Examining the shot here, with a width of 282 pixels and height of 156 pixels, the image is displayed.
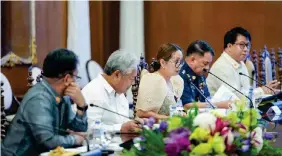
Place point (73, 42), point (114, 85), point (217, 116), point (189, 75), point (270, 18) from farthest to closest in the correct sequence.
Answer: point (270, 18)
point (73, 42)
point (189, 75)
point (114, 85)
point (217, 116)

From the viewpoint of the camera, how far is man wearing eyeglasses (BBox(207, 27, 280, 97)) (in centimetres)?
470

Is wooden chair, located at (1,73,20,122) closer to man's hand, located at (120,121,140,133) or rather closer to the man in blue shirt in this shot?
the man in blue shirt

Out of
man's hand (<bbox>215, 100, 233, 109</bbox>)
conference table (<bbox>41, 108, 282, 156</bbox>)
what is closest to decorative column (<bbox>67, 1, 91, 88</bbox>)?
man's hand (<bbox>215, 100, 233, 109</bbox>)

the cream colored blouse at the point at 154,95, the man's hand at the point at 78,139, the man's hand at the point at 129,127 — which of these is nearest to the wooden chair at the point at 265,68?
the cream colored blouse at the point at 154,95

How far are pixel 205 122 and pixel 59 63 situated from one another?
1.02m

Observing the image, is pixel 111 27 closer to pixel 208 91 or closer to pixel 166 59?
pixel 208 91

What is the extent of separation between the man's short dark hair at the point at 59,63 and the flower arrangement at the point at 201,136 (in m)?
0.83

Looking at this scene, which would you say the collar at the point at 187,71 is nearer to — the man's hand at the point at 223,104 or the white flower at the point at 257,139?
the man's hand at the point at 223,104

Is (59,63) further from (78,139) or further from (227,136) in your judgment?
(227,136)

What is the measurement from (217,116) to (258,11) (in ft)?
18.2

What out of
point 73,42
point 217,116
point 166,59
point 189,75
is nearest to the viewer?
point 217,116

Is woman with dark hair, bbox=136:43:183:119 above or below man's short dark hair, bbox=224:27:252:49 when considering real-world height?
below

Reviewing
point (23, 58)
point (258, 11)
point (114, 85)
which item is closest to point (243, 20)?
point (258, 11)

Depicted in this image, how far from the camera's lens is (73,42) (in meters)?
6.58
